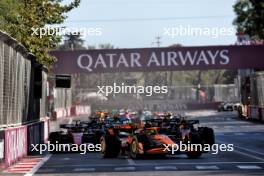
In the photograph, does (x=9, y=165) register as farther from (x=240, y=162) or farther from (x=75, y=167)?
(x=240, y=162)

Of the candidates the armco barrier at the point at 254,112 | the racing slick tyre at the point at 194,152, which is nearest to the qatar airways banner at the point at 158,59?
the armco barrier at the point at 254,112

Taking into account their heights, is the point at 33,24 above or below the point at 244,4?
below

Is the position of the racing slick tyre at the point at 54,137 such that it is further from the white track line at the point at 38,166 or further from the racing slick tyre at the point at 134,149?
the racing slick tyre at the point at 134,149

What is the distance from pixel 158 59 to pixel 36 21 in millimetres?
33613

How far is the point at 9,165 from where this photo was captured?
2619 cm

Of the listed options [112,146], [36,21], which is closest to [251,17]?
[36,21]

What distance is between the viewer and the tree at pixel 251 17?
307 feet

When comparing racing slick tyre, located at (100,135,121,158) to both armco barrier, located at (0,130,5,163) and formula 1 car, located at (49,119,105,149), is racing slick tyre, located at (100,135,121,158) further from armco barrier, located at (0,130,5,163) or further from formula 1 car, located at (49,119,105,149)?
armco barrier, located at (0,130,5,163)

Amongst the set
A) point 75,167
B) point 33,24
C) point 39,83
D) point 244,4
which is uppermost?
point 244,4

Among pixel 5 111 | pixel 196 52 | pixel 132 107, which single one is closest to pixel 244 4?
pixel 132 107

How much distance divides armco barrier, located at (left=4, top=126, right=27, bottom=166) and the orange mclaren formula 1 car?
2.44 m

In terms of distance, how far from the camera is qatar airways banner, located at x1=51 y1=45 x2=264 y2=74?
73.9 m

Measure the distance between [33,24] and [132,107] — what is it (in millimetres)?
67877

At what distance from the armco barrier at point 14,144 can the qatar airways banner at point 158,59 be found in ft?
137
